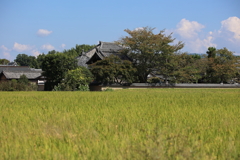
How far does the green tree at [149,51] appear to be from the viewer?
27.1 m

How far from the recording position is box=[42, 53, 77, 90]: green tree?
25.8 m

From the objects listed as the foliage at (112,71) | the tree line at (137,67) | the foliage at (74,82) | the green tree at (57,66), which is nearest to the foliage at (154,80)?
the tree line at (137,67)

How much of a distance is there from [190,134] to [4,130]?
111 inches

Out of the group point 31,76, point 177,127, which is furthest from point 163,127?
point 31,76

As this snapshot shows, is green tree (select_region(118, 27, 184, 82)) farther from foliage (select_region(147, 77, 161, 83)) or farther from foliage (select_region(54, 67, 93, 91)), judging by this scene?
foliage (select_region(54, 67, 93, 91))

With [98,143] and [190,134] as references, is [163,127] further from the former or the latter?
[98,143]

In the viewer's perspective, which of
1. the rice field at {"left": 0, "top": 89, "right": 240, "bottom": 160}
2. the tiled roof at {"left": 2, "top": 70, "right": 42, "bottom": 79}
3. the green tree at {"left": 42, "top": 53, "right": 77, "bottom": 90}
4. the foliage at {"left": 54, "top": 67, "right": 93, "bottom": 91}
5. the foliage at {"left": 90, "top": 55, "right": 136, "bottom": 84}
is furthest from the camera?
the tiled roof at {"left": 2, "top": 70, "right": 42, "bottom": 79}

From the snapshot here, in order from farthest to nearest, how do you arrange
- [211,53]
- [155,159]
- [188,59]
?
1. [211,53]
2. [188,59]
3. [155,159]

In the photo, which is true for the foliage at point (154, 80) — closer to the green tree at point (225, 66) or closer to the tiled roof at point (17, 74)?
the green tree at point (225, 66)

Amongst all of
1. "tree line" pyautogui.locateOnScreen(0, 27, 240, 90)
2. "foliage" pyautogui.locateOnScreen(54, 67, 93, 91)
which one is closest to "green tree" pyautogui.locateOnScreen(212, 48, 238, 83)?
"tree line" pyautogui.locateOnScreen(0, 27, 240, 90)

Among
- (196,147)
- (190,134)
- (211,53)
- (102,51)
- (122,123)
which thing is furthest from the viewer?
(211,53)

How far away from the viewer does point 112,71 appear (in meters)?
24.8

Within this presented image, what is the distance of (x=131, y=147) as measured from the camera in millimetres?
3625

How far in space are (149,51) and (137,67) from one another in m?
1.77
